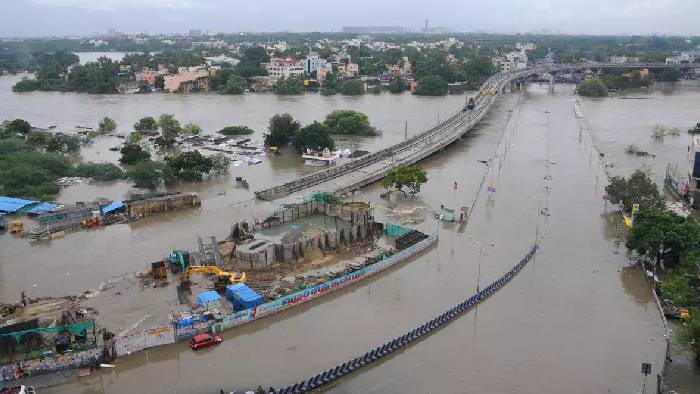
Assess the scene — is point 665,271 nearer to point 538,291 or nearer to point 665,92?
point 538,291

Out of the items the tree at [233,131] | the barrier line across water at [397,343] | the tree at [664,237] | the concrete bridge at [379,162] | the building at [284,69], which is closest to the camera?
the barrier line across water at [397,343]

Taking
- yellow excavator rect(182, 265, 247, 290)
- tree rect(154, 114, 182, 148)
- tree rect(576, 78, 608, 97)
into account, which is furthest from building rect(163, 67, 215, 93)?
yellow excavator rect(182, 265, 247, 290)

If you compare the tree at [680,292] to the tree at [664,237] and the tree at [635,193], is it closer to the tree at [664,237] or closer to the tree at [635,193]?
the tree at [664,237]

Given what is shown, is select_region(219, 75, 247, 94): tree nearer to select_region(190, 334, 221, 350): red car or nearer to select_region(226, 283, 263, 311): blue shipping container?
select_region(226, 283, 263, 311): blue shipping container

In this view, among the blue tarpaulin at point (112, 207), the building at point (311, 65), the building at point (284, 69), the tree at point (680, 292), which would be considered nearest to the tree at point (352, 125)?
the blue tarpaulin at point (112, 207)

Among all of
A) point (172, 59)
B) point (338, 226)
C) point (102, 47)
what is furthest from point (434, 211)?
point (102, 47)

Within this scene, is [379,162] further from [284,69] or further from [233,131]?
[284,69]
